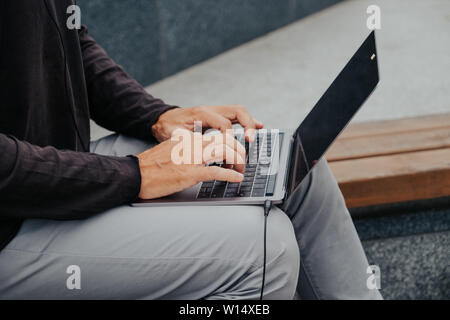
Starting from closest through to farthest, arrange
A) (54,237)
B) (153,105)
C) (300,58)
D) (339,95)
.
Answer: (54,237)
(339,95)
(153,105)
(300,58)

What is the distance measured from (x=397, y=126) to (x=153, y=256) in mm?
1148

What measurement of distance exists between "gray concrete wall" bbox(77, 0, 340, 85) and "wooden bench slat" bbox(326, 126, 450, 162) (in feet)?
4.83

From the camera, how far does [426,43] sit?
138 inches

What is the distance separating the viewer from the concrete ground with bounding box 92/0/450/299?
1.80 metres

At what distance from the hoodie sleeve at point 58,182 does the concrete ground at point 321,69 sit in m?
1.55

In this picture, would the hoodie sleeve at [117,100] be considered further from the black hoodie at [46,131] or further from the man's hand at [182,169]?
the man's hand at [182,169]

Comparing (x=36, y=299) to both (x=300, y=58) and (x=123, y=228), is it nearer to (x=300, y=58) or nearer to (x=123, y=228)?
(x=123, y=228)

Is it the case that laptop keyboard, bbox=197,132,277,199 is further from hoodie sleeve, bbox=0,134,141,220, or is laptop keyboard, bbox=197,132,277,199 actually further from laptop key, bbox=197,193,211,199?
hoodie sleeve, bbox=0,134,141,220

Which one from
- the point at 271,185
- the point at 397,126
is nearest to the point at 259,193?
the point at 271,185

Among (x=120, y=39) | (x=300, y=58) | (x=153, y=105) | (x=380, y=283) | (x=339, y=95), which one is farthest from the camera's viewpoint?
(x=300, y=58)

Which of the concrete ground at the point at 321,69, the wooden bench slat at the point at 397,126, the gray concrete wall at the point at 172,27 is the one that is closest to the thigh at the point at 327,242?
the wooden bench slat at the point at 397,126

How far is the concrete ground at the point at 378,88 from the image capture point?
1803 mm
